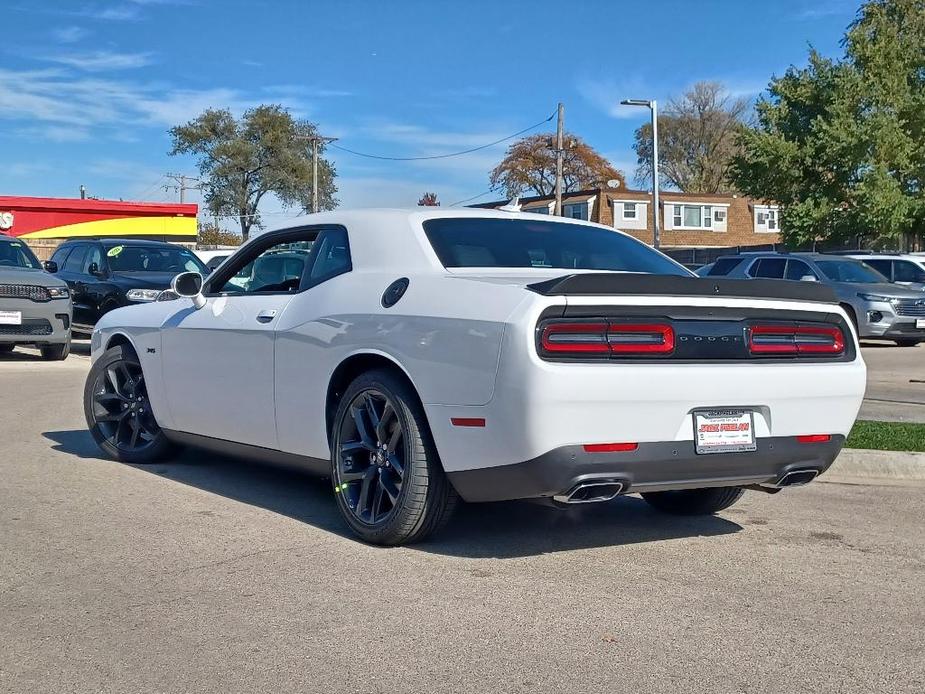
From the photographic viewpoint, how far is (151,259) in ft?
57.1

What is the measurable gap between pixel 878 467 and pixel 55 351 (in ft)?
Answer: 38.2

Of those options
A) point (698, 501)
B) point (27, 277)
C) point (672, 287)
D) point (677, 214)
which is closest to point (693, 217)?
point (677, 214)

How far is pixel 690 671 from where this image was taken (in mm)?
3736

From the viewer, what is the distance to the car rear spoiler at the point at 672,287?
15.1 feet

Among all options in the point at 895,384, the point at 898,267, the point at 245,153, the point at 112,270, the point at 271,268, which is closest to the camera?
the point at 271,268

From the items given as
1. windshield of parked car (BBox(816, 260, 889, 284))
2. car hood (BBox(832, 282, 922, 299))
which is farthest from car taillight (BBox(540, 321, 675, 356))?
windshield of parked car (BBox(816, 260, 889, 284))

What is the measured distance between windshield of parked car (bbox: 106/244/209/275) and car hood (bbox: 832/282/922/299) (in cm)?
1112

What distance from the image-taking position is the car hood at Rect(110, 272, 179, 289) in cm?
1641

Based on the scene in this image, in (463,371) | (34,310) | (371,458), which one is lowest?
(371,458)

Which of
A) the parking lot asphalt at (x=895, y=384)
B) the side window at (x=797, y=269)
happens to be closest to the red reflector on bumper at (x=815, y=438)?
the parking lot asphalt at (x=895, y=384)

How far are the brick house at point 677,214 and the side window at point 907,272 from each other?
39770 millimetres

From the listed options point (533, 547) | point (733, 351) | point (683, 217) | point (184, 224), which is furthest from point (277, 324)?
point (683, 217)

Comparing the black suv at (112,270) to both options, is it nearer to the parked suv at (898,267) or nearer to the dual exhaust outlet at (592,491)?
the dual exhaust outlet at (592,491)

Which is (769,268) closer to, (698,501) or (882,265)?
(882,265)
